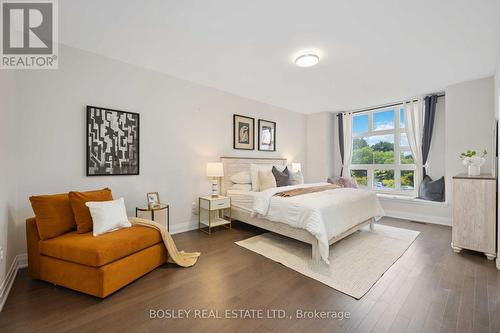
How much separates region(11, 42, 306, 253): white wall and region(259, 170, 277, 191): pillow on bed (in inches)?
31.2

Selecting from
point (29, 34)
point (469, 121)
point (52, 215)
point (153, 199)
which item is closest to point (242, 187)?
point (153, 199)

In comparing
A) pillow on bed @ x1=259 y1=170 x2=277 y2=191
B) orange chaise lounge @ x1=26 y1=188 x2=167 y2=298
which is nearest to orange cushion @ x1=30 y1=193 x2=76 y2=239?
orange chaise lounge @ x1=26 y1=188 x2=167 y2=298

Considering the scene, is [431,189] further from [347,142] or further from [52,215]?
[52,215]

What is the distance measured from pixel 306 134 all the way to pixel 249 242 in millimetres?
4131

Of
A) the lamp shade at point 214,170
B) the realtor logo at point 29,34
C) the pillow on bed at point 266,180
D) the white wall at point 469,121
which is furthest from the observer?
the pillow on bed at point 266,180

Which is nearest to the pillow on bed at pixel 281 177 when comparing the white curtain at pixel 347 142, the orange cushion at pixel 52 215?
the white curtain at pixel 347 142

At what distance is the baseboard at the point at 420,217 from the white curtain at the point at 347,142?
1430 millimetres

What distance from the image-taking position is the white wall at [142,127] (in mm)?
2494

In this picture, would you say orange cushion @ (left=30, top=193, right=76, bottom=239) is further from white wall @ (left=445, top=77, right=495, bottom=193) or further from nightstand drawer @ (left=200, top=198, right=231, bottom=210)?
white wall @ (left=445, top=77, right=495, bottom=193)

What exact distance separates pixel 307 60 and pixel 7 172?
139 inches

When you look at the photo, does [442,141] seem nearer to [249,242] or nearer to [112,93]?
[249,242]

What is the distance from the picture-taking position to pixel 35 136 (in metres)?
2.49

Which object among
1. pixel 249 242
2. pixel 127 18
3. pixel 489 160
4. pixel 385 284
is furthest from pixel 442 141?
pixel 127 18

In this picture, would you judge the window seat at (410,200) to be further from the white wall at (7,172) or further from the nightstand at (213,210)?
the white wall at (7,172)
